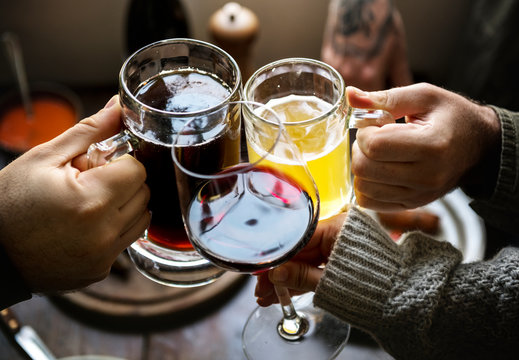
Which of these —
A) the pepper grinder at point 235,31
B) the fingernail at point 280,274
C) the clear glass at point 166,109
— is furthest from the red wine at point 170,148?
the pepper grinder at point 235,31

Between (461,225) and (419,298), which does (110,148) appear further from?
(461,225)

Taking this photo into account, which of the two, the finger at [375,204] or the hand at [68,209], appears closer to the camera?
the hand at [68,209]

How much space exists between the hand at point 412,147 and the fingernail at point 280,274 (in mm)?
165

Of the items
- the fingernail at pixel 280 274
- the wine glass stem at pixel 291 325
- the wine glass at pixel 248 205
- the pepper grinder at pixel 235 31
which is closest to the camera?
the wine glass at pixel 248 205

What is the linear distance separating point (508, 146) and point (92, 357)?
0.70m

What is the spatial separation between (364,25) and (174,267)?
743 millimetres

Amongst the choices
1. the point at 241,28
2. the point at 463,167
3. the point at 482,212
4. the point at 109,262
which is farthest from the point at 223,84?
the point at 241,28

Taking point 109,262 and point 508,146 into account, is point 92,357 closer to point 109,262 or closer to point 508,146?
point 109,262

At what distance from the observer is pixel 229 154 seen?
2.18ft

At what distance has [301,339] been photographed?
0.82m

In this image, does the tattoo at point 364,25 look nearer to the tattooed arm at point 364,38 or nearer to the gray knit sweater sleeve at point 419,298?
the tattooed arm at point 364,38

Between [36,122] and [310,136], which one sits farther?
[36,122]

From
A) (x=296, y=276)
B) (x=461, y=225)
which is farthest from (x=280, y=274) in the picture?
(x=461, y=225)

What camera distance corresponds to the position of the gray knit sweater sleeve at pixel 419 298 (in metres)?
0.71
